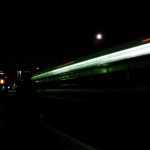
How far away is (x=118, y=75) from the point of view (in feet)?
22.3

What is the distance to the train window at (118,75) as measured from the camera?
21.5 feet

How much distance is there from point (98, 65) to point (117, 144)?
311 centimetres

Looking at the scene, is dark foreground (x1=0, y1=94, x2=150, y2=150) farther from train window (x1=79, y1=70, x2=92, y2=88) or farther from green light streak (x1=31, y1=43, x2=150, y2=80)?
green light streak (x1=31, y1=43, x2=150, y2=80)

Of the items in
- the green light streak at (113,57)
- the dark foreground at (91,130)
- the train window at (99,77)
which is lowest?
the dark foreground at (91,130)

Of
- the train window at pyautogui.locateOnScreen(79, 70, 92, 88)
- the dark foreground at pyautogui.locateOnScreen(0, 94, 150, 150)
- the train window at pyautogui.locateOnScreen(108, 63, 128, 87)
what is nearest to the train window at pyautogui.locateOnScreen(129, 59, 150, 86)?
the train window at pyautogui.locateOnScreen(108, 63, 128, 87)

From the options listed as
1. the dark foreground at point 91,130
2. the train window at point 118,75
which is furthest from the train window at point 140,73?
the dark foreground at point 91,130

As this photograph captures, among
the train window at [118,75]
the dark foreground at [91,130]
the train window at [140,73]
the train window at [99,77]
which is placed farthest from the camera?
the train window at [99,77]

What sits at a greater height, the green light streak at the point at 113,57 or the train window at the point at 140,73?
the green light streak at the point at 113,57

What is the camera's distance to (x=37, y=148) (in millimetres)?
4883

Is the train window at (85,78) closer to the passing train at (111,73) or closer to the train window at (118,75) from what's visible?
the passing train at (111,73)

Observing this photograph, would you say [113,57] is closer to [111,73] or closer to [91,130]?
[111,73]

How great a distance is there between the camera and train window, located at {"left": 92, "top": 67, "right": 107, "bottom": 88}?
7461 mm

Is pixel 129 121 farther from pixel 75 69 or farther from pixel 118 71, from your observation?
pixel 75 69

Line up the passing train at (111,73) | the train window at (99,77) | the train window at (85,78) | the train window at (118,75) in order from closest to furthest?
the passing train at (111,73) → the train window at (118,75) → the train window at (99,77) → the train window at (85,78)
